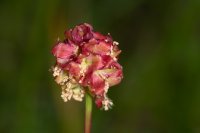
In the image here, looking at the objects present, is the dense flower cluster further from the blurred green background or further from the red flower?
the blurred green background

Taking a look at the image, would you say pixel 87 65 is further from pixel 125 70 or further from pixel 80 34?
pixel 125 70

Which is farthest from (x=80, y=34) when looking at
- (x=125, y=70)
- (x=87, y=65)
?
(x=125, y=70)

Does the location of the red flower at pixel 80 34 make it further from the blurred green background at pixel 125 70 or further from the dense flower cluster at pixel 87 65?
the blurred green background at pixel 125 70

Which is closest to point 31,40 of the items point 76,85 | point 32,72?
point 32,72

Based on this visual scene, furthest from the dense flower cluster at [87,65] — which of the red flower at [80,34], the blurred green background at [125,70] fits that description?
the blurred green background at [125,70]

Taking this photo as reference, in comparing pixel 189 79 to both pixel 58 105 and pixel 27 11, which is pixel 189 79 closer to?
pixel 58 105

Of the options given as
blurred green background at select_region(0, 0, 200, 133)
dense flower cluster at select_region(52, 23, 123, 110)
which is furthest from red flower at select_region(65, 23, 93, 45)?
blurred green background at select_region(0, 0, 200, 133)
